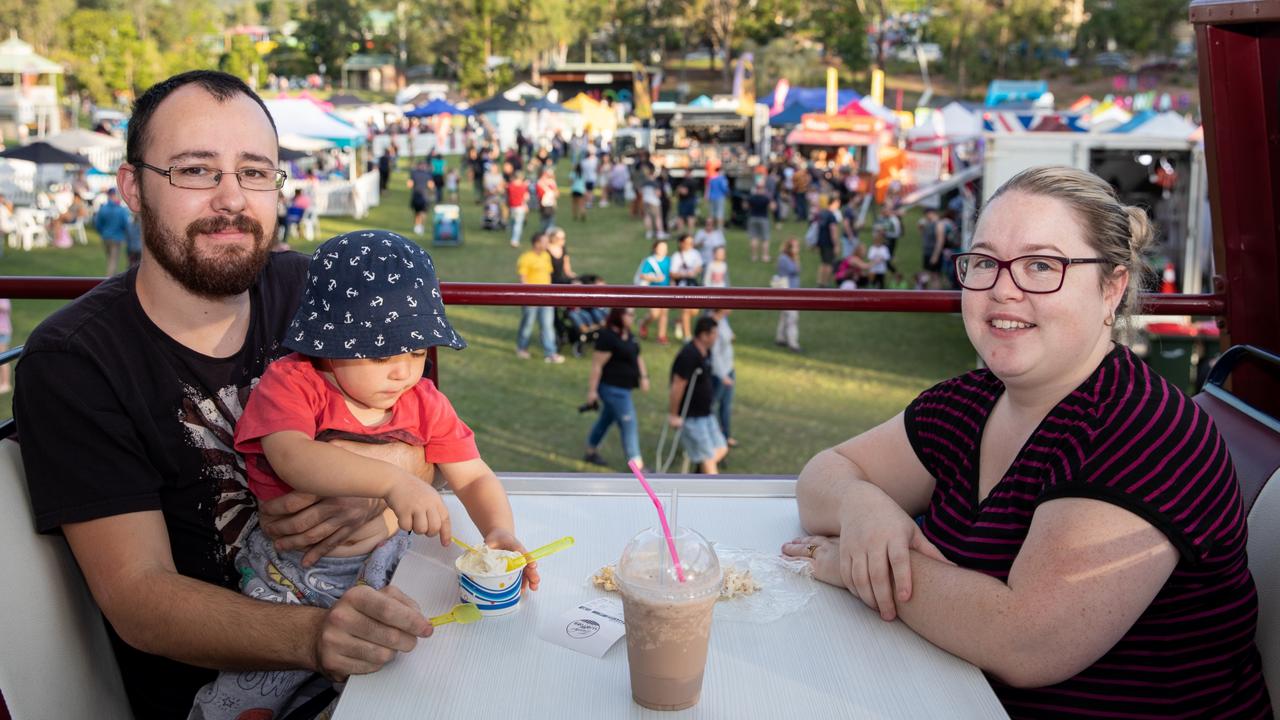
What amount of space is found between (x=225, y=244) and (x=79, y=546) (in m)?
0.63

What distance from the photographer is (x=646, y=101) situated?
5353 cm

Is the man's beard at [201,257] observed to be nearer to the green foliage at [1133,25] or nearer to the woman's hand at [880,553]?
the woman's hand at [880,553]

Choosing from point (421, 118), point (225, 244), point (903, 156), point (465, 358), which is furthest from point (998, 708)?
point (421, 118)

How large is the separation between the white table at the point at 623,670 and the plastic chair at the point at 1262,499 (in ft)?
1.89

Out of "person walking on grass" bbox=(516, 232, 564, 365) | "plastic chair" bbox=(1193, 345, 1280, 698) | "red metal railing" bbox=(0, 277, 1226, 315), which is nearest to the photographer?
"plastic chair" bbox=(1193, 345, 1280, 698)

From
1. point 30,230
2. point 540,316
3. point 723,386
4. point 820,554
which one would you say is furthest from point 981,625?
point 30,230

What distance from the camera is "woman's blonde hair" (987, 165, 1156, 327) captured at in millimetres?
1649

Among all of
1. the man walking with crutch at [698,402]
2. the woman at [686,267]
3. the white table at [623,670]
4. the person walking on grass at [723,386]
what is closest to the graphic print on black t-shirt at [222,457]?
the white table at [623,670]

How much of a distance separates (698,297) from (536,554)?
45.5 inches

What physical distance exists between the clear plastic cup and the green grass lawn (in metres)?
7.09

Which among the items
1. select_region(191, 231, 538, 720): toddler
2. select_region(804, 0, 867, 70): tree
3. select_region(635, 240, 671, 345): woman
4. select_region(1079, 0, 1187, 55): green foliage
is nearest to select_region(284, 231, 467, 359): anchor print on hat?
select_region(191, 231, 538, 720): toddler

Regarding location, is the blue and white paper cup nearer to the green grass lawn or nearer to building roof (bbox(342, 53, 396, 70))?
the green grass lawn

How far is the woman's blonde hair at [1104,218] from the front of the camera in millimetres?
1649

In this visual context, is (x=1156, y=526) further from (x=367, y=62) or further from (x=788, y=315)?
(x=367, y=62)
